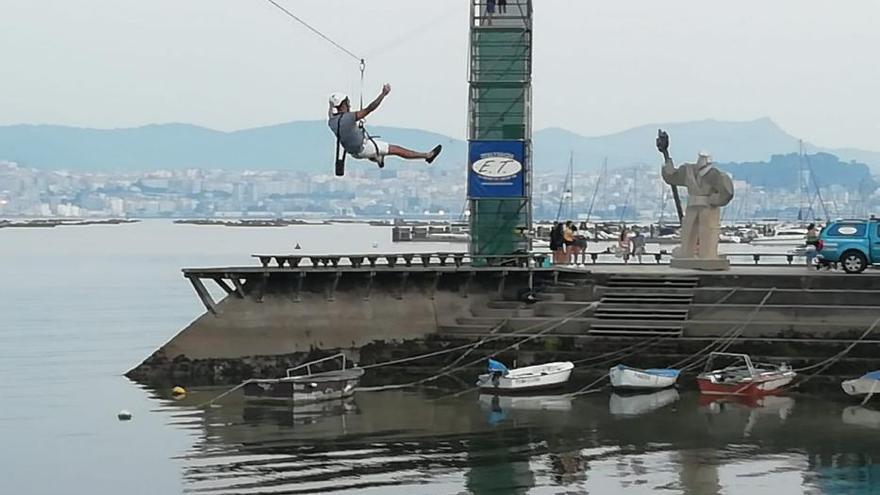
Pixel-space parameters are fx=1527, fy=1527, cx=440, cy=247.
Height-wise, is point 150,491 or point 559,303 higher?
point 559,303

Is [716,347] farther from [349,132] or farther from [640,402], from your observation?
[349,132]

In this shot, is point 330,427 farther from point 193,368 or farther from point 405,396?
point 193,368

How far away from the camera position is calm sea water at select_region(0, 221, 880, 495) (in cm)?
2812

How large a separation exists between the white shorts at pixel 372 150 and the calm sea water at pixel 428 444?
19.7 feet

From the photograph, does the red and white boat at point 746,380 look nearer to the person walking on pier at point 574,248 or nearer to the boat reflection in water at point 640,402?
the boat reflection in water at point 640,402

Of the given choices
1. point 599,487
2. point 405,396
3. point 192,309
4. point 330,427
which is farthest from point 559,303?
point 192,309

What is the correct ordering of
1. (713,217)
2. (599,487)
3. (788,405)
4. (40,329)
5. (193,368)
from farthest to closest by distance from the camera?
(40,329) < (713,217) < (193,368) < (788,405) < (599,487)

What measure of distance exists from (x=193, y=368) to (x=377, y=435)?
8771 millimetres

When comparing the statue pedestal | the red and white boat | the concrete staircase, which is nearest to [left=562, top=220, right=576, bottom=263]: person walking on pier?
the statue pedestal

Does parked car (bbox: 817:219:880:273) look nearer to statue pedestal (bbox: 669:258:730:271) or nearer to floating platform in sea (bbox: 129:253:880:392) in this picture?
floating platform in sea (bbox: 129:253:880:392)

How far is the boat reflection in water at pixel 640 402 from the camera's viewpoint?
35.8 metres

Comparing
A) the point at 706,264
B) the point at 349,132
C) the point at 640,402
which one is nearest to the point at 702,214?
the point at 706,264

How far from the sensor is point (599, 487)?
2759 centimetres

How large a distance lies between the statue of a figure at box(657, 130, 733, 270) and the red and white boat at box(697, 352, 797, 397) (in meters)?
6.79
